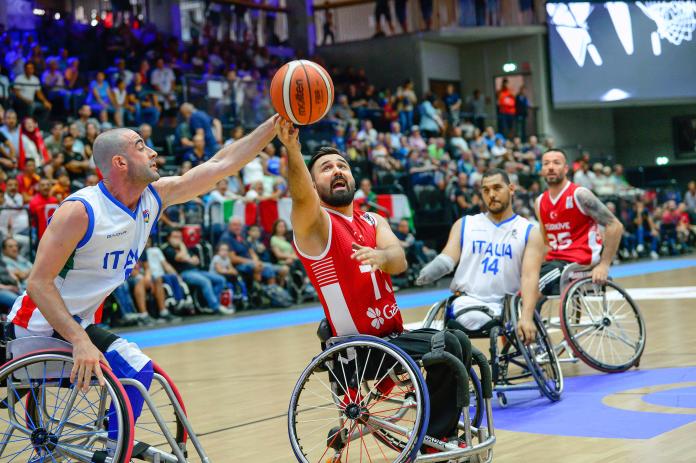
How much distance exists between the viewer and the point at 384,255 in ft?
12.7

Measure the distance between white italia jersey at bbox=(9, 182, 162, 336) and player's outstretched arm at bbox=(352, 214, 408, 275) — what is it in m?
0.93

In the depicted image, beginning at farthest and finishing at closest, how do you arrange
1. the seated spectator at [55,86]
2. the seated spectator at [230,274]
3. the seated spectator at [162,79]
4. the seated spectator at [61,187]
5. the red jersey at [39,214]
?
the seated spectator at [162,79] → the seated spectator at [55,86] → the seated spectator at [230,274] → the seated spectator at [61,187] → the red jersey at [39,214]

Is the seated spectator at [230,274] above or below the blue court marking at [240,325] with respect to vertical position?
above

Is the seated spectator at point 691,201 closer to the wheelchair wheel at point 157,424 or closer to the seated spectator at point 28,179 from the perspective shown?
the seated spectator at point 28,179

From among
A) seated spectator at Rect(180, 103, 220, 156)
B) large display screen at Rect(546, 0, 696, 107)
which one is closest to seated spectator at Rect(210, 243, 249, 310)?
seated spectator at Rect(180, 103, 220, 156)

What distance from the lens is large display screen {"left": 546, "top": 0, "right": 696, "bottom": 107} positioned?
72.8 feet

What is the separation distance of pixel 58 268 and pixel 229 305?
842 cm

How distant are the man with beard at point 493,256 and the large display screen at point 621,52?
56.1 feet

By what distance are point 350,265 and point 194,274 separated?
303 inches

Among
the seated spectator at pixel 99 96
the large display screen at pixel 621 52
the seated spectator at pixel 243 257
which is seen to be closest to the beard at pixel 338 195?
the seated spectator at pixel 243 257

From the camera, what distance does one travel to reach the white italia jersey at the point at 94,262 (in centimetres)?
368

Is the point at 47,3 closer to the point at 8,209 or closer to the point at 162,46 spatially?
the point at 162,46

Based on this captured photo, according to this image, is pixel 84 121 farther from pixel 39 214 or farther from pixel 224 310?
pixel 224 310

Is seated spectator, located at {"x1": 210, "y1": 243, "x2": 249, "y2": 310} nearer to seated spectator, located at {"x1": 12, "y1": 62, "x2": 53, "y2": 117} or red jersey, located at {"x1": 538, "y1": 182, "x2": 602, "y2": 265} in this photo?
seated spectator, located at {"x1": 12, "y1": 62, "x2": 53, "y2": 117}
